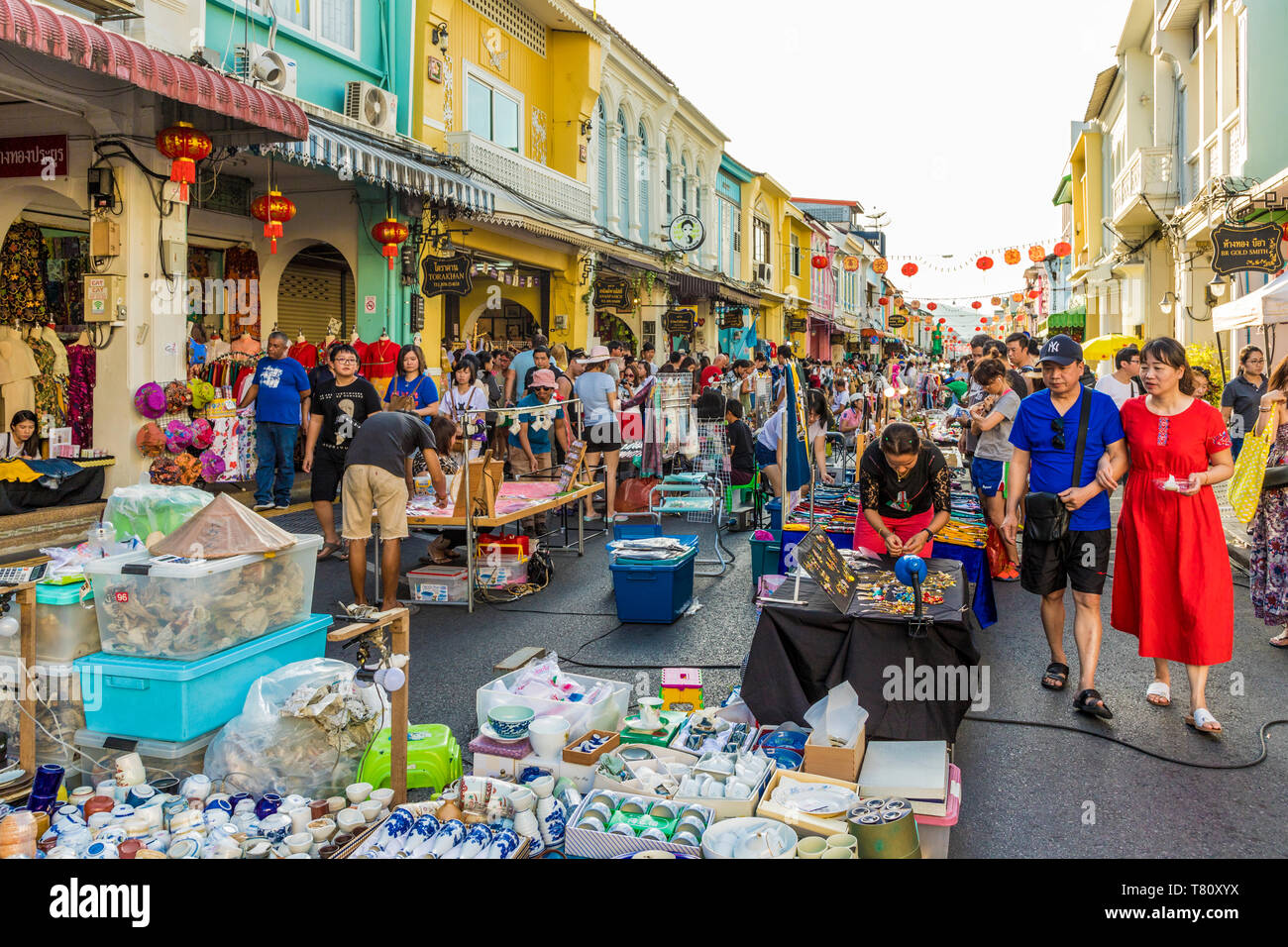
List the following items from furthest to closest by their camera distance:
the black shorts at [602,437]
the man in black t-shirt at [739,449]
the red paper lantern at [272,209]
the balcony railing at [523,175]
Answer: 1. the balcony railing at [523,175]
2. the man in black t-shirt at [739,449]
3. the black shorts at [602,437]
4. the red paper lantern at [272,209]

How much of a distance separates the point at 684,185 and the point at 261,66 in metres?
17.0

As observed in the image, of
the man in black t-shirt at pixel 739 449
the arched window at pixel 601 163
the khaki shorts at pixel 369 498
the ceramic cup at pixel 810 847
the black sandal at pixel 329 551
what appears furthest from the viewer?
the arched window at pixel 601 163

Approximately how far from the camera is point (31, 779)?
407 centimetres

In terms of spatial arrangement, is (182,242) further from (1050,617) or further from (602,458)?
(1050,617)

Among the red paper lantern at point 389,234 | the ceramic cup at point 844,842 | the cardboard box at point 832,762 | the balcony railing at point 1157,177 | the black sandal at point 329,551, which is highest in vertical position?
the balcony railing at point 1157,177

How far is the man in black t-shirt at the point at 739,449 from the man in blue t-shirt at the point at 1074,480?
20.4 ft

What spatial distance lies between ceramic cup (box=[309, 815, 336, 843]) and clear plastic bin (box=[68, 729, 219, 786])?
79 cm

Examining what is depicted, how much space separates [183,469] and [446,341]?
27.8 ft

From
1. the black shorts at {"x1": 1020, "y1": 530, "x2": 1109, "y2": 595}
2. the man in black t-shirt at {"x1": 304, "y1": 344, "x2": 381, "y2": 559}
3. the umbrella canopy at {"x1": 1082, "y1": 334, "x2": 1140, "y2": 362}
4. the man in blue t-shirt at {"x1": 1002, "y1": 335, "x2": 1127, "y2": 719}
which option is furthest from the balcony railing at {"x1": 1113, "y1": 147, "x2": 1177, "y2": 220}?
the man in black t-shirt at {"x1": 304, "y1": 344, "x2": 381, "y2": 559}

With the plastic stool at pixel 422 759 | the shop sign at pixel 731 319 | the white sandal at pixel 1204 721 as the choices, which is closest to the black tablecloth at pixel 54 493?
the plastic stool at pixel 422 759

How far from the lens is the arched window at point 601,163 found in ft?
Answer: 69.8

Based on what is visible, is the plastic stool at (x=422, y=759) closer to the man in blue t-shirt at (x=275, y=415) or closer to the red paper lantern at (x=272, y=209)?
the man in blue t-shirt at (x=275, y=415)

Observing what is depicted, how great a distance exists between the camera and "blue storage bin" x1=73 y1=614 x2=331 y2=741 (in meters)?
3.99

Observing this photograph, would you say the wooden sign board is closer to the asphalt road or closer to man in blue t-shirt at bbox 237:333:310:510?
the asphalt road
